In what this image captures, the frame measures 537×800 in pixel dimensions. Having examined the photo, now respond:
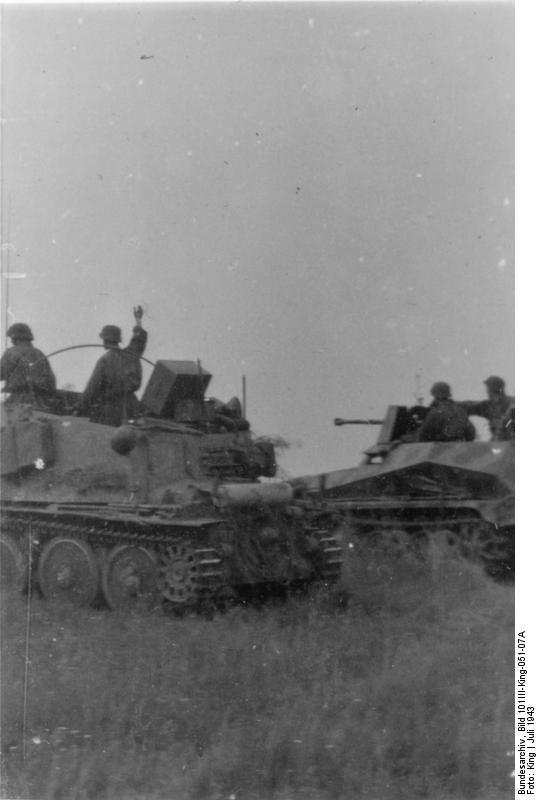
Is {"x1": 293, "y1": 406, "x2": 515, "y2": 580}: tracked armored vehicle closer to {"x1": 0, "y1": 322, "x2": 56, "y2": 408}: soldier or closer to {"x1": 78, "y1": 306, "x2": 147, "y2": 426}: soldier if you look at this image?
{"x1": 78, "y1": 306, "x2": 147, "y2": 426}: soldier

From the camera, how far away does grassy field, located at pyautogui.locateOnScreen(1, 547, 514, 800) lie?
18.2 feet

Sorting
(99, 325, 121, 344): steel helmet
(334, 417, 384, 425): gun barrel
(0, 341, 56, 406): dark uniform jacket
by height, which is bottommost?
(334, 417, 384, 425): gun barrel

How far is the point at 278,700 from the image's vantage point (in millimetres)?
5926

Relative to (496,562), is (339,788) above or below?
below

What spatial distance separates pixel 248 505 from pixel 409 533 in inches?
46.8

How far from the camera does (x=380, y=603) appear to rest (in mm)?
6570

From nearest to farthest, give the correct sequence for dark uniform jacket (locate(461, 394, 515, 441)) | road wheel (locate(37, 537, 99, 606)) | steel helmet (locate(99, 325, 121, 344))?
dark uniform jacket (locate(461, 394, 515, 441)) → steel helmet (locate(99, 325, 121, 344)) → road wheel (locate(37, 537, 99, 606))

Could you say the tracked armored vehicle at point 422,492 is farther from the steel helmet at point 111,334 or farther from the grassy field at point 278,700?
the steel helmet at point 111,334

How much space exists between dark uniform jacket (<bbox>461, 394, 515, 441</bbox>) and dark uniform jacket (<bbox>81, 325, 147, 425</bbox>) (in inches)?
82.3

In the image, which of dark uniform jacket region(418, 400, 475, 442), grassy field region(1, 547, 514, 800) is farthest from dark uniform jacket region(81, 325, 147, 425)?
dark uniform jacket region(418, 400, 475, 442)

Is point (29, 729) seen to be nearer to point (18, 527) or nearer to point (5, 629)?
point (5, 629)
